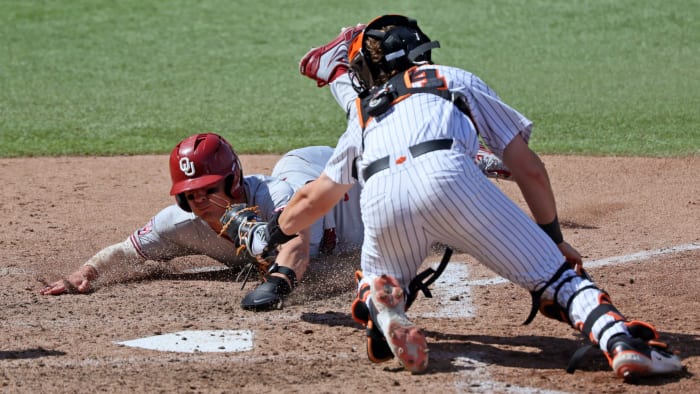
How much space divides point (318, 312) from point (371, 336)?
0.95 metres

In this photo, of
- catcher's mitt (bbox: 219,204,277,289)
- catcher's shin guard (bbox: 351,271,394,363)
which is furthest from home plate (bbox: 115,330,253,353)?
catcher's shin guard (bbox: 351,271,394,363)

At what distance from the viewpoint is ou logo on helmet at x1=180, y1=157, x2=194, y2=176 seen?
5.05 meters

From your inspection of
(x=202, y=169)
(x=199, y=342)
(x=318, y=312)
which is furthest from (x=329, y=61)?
(x=199, y=342)

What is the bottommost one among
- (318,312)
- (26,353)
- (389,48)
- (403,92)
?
(318,312)

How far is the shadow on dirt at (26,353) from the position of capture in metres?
3.87

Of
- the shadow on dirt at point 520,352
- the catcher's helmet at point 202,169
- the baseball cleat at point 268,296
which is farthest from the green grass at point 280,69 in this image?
the shadow on dirt at point 520,352

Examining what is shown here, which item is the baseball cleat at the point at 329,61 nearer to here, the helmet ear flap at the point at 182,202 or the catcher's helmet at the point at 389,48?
the helmet ear flap at the point at 182,202

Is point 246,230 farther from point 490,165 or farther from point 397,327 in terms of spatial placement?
point 490,165

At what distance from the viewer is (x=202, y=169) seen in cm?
505

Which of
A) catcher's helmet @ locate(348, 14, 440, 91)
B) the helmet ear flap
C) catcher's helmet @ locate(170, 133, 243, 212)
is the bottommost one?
the helmet ear flap

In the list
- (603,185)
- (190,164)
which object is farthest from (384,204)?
(603,185)

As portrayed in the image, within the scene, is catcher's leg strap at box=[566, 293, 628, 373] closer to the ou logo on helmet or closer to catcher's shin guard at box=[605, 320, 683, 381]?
catcher's shin guard at box=[605, 320, 683, 381]

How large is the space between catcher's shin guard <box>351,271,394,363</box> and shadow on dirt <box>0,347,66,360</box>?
3.84ft

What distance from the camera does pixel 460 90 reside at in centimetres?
376
